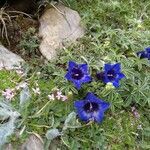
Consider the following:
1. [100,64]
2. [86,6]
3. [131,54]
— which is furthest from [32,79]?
[86,6]

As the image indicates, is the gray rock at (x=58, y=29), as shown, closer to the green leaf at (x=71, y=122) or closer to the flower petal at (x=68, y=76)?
the flower petal at (x=68, y=76)

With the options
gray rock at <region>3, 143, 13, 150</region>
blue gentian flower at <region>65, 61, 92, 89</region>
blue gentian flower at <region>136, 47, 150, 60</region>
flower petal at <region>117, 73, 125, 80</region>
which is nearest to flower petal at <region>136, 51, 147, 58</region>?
blue gentian flower at <region>136, 47, 150, 60</region>

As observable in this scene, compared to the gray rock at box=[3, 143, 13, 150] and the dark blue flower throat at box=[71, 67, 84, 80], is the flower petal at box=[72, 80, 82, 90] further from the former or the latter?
the gray rock at box=[3, 143, 13, 150]

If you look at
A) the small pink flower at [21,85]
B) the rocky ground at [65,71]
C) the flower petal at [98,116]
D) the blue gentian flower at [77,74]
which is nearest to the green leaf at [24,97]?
the rocky ground at [65,71]

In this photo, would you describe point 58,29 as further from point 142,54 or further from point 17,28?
point 142,54

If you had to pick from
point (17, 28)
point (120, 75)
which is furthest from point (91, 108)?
point (17, 28)
